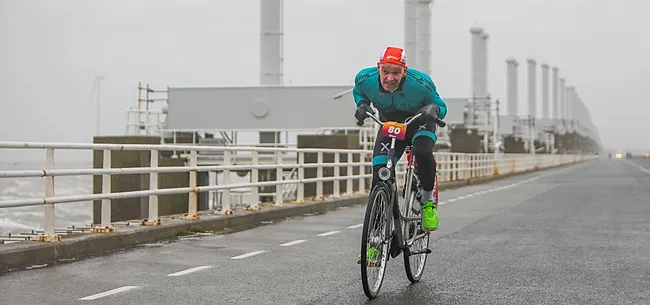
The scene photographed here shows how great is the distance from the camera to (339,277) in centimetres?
826

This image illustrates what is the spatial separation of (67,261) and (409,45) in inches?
1853

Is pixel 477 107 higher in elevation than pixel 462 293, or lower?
higher

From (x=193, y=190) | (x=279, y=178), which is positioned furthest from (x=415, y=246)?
(x=279, y=178)

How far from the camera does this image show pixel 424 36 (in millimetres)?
63531

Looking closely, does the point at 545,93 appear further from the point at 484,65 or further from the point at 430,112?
the point at 430,112

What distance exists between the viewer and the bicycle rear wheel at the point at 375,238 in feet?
21.2

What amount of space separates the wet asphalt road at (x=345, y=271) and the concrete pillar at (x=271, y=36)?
3739 cm

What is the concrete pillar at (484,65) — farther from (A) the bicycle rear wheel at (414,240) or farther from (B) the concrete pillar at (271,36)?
(A) the bicycle rear wheel at (414,240)

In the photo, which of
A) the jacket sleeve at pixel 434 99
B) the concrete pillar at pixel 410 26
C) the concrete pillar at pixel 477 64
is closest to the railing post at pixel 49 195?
the jacket sleeve at pixel 434 99

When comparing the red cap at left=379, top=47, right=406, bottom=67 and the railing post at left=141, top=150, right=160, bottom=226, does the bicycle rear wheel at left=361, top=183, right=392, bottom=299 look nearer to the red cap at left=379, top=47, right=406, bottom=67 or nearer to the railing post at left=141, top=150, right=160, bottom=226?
the red cap at left=379, top=47, right=406, bottom=67

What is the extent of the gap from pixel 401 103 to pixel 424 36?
57102mm

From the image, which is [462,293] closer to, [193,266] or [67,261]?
[193,266]

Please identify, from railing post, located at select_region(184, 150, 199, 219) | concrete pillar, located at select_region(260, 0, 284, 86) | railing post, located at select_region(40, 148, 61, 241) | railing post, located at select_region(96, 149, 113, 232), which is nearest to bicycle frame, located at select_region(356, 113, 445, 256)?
railing post, located at select_region(40, 148, 61, 241)

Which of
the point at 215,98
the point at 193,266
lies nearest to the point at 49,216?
the point at 193,266
